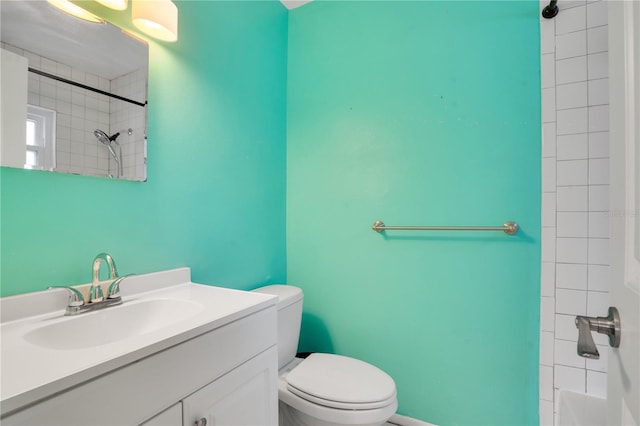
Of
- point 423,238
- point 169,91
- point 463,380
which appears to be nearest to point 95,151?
point 169,91

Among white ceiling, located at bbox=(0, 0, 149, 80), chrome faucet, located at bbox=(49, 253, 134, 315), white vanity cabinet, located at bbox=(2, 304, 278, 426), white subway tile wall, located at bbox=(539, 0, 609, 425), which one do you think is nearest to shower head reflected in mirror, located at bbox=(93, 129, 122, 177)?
white ceiling, located at bbox=(0, 0, 149, 80)

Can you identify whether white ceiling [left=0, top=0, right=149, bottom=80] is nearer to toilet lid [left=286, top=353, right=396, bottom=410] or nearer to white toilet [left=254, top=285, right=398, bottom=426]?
white toilet [left=254, top=285, right=398, bottom=426]

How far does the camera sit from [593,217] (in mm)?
1130

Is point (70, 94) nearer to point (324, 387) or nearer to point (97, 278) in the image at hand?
point (97, 278)

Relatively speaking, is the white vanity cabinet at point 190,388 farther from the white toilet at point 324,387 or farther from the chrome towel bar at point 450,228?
the chrome towel bar at point 450,228

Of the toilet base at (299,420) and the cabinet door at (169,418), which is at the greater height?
the cabinet door at (169,418)

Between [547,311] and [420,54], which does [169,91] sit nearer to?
[420,54]

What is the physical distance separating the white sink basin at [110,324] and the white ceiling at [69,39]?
0.73 metres

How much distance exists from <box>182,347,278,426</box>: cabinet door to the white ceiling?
3.28ft

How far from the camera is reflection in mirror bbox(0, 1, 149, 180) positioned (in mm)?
744

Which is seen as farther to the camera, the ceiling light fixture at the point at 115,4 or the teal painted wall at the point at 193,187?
the ceiling light fixture at the point at 115,4

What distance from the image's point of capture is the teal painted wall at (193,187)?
794mm

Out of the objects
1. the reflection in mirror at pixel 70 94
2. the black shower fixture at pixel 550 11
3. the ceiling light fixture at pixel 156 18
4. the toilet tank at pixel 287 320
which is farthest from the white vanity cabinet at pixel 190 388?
the black shower fixture at pixel 550 11

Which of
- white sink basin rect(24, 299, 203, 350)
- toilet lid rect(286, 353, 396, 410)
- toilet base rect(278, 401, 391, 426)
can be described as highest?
white sink basin rect(24, 299, 203, 350)
